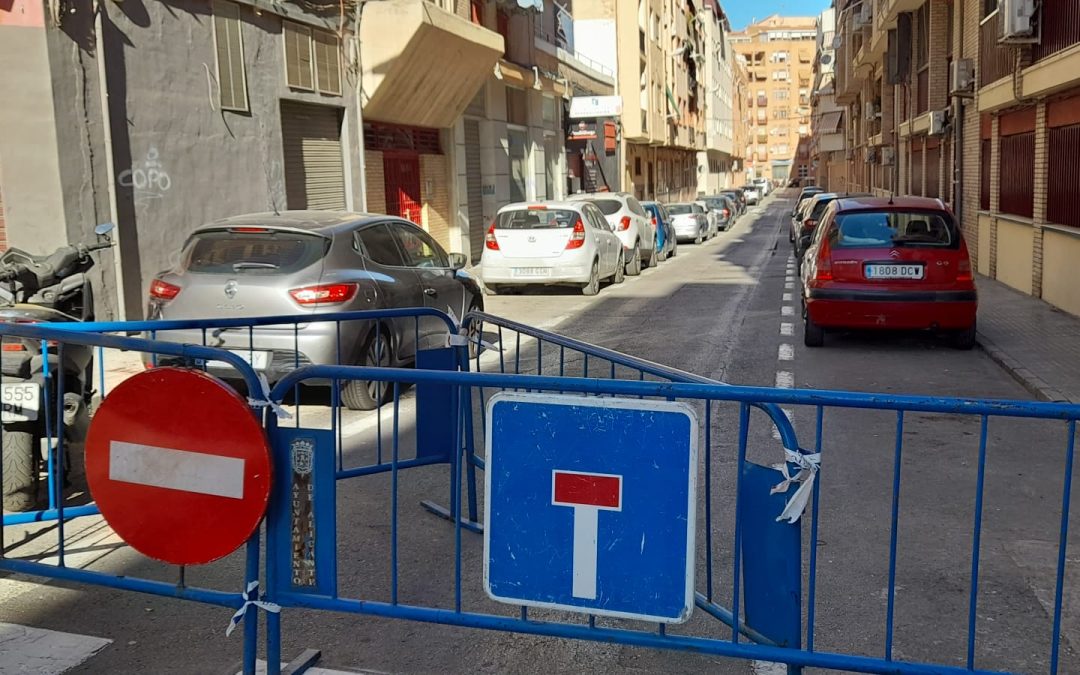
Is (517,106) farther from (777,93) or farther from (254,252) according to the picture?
(777,93)

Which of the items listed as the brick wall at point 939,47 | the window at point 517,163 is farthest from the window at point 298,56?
the brick wall at point 939,47

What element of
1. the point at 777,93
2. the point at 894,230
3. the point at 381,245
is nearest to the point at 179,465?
the point at 381,245

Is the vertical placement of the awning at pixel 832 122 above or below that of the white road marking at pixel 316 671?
above

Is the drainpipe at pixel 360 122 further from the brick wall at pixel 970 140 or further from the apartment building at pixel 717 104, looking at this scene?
the apartment building at pixel 717 104

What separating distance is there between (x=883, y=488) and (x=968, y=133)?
16.7m

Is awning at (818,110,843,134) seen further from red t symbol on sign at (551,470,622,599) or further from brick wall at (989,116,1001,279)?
red t symbol on sign at (551,470,622,599)

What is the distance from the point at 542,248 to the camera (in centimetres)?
1705

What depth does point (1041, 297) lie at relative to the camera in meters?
14.9

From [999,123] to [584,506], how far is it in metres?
16.9

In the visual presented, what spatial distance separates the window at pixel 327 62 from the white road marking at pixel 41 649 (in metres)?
13.6

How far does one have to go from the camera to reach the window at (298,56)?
15734mm

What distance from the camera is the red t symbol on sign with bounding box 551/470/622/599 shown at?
3211mm

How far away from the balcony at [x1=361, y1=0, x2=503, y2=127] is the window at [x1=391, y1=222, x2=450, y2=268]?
29.2 ft

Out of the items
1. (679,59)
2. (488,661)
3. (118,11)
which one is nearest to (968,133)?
(118,11)
